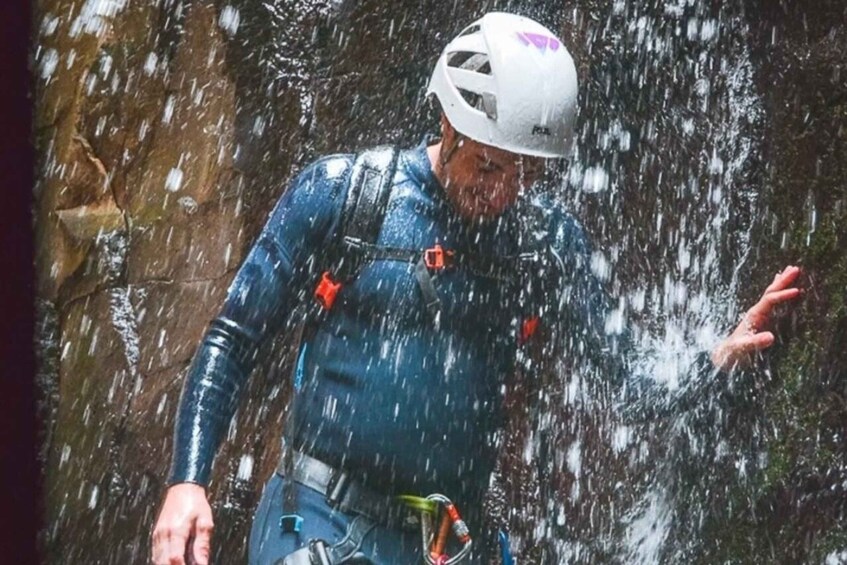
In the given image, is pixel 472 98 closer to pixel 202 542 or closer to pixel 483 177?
pixel 483 177

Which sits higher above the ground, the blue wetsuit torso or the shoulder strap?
the shoulder strap

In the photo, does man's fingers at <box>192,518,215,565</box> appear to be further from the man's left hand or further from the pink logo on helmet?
the pink logo on helmet

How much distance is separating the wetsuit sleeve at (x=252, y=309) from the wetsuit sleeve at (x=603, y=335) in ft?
1.28

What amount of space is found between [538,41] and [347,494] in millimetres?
819

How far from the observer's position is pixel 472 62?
6.22 ft

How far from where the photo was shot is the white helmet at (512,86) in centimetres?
182

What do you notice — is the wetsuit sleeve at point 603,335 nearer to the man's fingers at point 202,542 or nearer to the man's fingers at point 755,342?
the man's fingers at point 755,342

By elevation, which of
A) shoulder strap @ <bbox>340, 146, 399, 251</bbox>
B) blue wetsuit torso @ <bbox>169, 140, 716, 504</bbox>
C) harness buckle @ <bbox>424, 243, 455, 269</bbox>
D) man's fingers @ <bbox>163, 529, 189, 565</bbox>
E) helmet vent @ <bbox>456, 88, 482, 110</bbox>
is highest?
helmet vent @ <bbox>456, 88, 482, 110</bbox>

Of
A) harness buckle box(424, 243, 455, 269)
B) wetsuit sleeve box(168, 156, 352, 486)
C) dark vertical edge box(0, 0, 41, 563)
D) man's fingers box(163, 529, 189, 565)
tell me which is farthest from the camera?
harness buckle box(424, 243, 455, 269)

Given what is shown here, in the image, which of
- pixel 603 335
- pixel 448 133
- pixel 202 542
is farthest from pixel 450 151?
pixel 202 542

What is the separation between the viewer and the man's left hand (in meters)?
1.72

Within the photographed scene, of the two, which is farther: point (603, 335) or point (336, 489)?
point (603, 335)

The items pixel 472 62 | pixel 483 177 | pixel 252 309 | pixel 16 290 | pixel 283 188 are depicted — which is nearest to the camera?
pixel 16 290

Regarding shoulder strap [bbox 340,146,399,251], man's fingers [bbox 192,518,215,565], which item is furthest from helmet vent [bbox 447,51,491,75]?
man's fingers [bbox 192,518,215,565]
